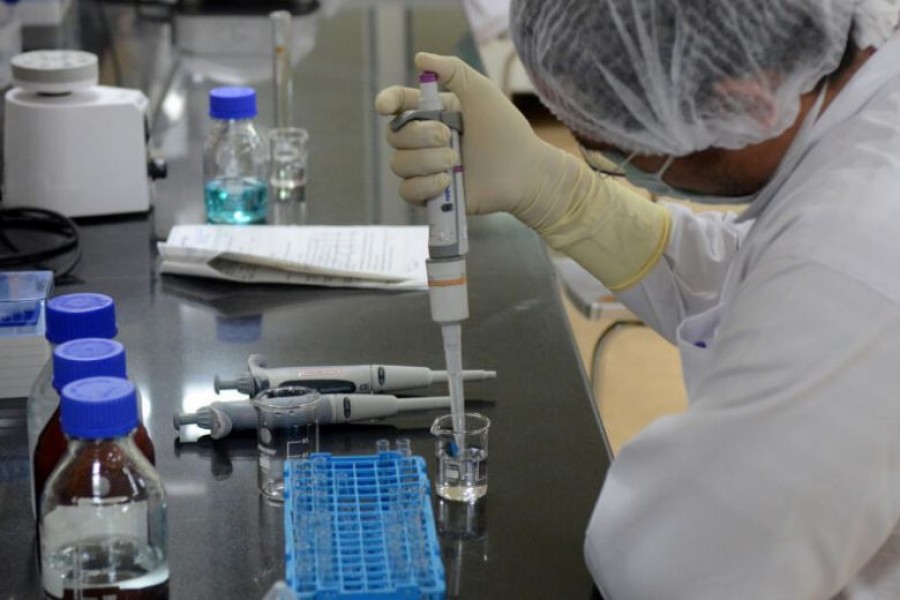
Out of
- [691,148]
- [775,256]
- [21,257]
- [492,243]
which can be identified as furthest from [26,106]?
[775,256]

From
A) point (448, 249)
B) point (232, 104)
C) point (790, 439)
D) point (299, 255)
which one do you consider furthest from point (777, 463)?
point (232, 104)

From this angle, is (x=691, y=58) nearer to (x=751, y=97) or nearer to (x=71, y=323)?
(x=751, y=97)

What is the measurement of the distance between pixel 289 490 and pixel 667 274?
651 mm

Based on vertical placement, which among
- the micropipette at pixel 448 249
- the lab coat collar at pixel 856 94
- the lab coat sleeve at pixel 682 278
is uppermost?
the lab coat collar at pixel 856 94

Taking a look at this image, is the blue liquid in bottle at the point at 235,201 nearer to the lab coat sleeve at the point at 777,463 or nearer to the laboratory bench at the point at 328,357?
the laboratory bench at the point at 328,357

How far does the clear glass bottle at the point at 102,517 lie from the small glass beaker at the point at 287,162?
1.05 m

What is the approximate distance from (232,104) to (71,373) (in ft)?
2.89

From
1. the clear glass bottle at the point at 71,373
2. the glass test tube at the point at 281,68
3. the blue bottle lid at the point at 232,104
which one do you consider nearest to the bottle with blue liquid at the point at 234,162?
the blue bottle lid at the point at 232,104

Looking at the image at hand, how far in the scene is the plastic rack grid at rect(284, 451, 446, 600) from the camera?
1.00 meters

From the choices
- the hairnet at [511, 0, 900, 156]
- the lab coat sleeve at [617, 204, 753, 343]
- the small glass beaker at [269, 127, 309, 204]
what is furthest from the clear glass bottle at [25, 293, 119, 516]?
the small glass beaker at [269, 127, 309, 204]

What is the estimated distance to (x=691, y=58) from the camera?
1.06 meters

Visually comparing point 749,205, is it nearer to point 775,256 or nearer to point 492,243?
point 775,256

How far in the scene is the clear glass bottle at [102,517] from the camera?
96 centimetres

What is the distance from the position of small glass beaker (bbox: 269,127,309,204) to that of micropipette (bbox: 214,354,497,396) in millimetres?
678
